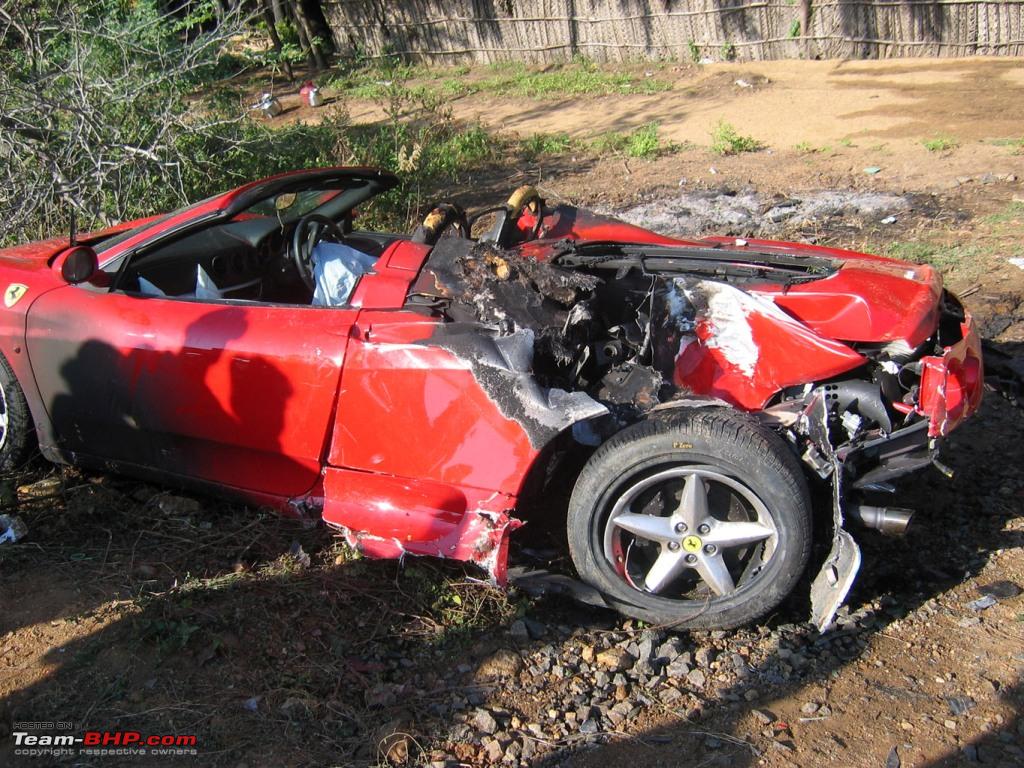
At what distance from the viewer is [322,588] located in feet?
11.8

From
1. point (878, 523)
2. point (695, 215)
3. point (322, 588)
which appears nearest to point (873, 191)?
point (695, 215)

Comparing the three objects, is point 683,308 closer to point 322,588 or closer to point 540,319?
point 540,319

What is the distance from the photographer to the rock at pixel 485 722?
2939 millimetres

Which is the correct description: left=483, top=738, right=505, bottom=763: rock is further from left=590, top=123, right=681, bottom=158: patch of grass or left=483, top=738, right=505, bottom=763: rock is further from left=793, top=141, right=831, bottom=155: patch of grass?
left=793, top=141, right=831, bottom=155: patch of grass

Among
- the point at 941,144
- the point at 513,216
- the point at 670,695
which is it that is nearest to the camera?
the point at 670,695

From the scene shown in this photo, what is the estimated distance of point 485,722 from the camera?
2.96 m

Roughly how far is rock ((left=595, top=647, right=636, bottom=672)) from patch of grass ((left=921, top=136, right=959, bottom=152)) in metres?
7.26

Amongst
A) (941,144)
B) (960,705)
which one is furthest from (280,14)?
(960,705)

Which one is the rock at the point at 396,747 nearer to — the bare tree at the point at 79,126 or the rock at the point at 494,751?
the rock at the point at 494,751

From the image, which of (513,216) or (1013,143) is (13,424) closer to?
(513,216)

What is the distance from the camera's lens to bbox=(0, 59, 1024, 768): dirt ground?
286 cm

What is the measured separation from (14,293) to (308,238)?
4.54ft

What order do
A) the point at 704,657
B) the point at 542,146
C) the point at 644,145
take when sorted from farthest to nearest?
the point at 542,146
the point at 644,145
the point at 704,657

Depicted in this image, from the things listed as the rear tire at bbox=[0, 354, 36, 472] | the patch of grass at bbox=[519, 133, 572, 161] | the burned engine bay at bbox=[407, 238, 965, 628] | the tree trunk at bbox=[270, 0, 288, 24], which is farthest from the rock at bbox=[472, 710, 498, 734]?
the tree trunk at bbox=[270, 0, 288, 24]
